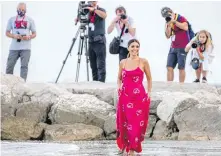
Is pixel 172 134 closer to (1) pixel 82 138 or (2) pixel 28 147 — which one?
(1) pixel 82 138

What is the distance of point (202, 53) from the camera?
14758 mm

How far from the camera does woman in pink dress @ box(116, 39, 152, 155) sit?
28.0 ft

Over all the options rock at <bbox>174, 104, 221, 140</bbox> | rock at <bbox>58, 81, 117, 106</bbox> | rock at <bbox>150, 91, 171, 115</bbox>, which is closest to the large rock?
rock at <bbox>150, 91, 171, 115</bbox>

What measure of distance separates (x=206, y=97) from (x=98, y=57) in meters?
2.32

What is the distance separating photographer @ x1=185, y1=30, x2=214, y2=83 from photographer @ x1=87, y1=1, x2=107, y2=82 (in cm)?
182

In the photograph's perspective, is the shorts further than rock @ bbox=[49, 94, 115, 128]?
Yes

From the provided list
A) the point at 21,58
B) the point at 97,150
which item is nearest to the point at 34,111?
the point at 21,58

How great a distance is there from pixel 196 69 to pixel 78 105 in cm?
302

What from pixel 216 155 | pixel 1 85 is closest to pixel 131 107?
pixel 216 155

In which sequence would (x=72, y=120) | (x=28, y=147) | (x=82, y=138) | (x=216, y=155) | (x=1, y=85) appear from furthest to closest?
(x=1, y=85)
(x=72, y=120)
(x=82, y=138)
(x=28, y=147)
(x=216, y=155)

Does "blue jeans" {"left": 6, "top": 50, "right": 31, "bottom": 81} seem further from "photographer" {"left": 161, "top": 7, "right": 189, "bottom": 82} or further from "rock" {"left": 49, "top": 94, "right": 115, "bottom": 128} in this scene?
"photographer" {"left": 161, "top": 7, "right": 189, "bottom": 82}

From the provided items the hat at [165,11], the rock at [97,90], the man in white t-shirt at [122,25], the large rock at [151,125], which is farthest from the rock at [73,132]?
the hat at [165,11]

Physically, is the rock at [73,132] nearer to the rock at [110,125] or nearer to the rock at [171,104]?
the rock at [110,125]

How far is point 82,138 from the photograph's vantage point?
1187cm
